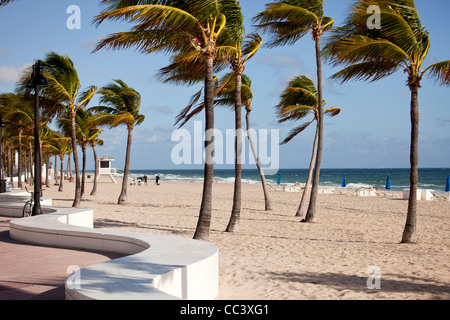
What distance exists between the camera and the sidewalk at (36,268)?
4590 mm

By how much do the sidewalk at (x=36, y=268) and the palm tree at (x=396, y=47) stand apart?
24.0 feet

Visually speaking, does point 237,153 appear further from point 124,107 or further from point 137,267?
point 124,107

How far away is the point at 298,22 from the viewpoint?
12859 millimetres

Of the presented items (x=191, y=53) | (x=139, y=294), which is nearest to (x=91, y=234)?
(x=139, y=294)

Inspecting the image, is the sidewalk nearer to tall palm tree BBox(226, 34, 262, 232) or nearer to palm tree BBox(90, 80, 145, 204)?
tall palm tree BBox(226, 34, 262, 232)

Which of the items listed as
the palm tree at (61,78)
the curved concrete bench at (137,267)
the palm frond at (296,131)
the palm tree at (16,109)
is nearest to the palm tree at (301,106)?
the palm frond at (296,131)

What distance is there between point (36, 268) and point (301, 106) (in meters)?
12.5

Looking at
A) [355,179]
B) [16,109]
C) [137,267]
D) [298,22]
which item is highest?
[298,22]

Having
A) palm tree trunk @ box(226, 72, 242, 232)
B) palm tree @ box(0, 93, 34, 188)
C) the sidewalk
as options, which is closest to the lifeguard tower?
palm tree @ box(0, 93, 34, 188)

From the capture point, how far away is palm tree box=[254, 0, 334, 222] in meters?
12.0

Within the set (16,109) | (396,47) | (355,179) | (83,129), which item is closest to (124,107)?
(83,129)

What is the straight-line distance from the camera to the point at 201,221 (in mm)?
9328

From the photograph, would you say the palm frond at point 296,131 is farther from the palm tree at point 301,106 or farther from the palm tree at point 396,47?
the palm tree at point 396,47

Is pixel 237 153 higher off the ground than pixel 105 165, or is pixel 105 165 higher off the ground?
pixel 237 153
